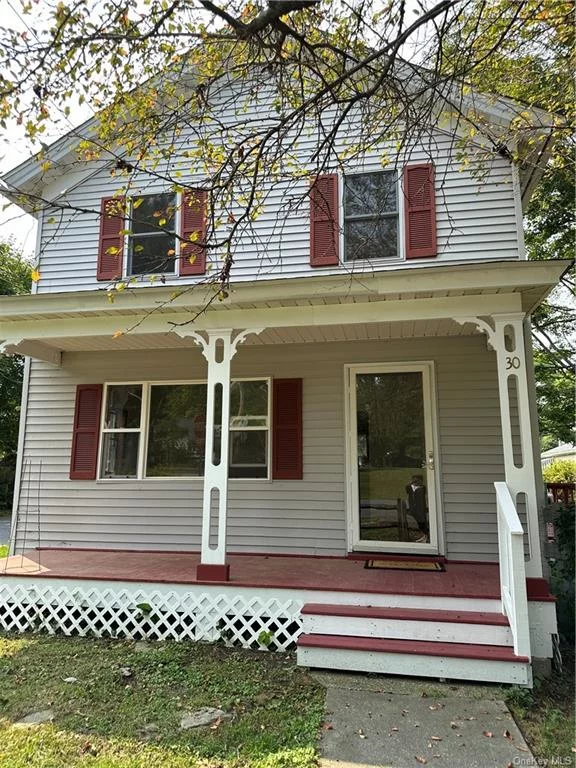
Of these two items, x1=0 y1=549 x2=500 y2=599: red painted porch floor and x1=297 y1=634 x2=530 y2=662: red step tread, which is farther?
x1=0 y1=549 x2=500 y2=599: red painted porch floor

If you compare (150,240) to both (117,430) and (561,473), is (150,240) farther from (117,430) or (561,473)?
(561,473)

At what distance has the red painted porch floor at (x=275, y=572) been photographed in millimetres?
4211

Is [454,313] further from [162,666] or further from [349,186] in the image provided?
[162,666]

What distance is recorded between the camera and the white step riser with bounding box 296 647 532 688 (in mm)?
3385

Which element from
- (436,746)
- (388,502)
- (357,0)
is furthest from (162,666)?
(357,0)

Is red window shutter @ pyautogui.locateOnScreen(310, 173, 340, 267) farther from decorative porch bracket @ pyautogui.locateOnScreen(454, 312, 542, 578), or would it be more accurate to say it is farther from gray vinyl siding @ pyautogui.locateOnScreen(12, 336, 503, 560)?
decorative porch bracket @ pyautogui.locateOnScreen(454, 312, 542, 578)

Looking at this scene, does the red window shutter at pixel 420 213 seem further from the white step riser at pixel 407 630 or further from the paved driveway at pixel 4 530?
the paved driveway at pixel 4 530

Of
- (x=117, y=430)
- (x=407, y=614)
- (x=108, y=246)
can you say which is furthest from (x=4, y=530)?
(x=407, y=614)

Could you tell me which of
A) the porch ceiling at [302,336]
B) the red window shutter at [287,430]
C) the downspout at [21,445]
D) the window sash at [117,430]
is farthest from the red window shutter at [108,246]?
the red window shutter at [287,430]

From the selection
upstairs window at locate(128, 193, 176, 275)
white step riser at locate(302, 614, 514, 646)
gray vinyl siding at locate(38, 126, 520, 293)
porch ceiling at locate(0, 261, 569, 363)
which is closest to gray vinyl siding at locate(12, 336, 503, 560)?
porch ceiling at locate(0, 261, 569, 363)

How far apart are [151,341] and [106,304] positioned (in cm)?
111

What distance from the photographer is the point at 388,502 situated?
5.55m

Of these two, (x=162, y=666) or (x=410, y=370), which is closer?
(x=162, y=666)

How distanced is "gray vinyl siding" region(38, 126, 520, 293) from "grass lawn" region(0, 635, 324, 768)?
3.97 meters
